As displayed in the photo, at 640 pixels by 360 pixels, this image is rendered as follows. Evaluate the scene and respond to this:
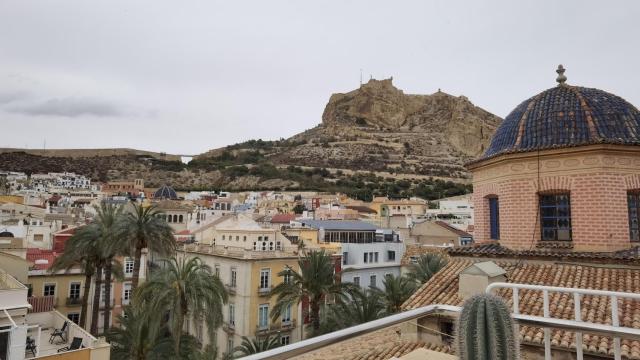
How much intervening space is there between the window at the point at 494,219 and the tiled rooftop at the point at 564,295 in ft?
6.11

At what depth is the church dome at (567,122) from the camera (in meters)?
A: 12.3

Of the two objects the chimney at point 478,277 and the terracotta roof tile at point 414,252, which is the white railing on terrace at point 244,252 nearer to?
the terracotta roof tile at point 414,252

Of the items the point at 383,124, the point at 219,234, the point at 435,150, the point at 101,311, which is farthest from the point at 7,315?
the point at 383,124

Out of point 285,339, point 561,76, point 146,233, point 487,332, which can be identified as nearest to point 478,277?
point 487,332

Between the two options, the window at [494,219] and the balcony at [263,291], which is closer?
the window at [494,219]

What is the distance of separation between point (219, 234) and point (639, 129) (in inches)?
1062

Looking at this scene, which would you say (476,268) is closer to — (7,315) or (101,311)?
(7,315)

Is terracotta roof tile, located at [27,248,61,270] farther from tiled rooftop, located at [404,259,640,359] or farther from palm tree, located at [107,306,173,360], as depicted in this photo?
tiled rooftop, located at [404,259,640,359]

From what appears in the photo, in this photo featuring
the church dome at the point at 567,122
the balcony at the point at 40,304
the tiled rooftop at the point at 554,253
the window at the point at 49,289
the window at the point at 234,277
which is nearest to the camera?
the tiled rooftop at the point at 554,253

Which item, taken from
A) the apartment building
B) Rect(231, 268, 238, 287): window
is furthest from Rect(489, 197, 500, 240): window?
Rect(231, 268, 238, 287): window

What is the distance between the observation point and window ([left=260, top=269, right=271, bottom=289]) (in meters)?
26.4

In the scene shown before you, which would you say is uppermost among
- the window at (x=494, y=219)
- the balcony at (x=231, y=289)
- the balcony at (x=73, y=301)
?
the window at (x=494, y=219)

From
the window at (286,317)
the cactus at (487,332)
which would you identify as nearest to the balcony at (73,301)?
the window at (286,317)

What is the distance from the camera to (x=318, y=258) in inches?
803
